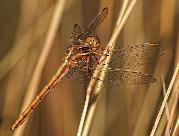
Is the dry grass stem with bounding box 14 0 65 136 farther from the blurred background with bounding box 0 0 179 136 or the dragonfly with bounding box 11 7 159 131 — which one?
the blurred background with bounding box 0 0 179 136

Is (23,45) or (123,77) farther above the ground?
(23,45)

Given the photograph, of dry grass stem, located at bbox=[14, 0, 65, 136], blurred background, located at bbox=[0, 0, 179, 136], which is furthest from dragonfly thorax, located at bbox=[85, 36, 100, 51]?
blurred background, located at bbox=[0, 0, 179, 136]

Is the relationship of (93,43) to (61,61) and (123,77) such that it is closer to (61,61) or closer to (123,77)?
(123,77)

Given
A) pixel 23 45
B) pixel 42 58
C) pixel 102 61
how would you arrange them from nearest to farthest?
pixel 102 61 < pixel 42 58 < pixel 23 45

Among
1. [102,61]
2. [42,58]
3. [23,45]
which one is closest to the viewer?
[102,61]

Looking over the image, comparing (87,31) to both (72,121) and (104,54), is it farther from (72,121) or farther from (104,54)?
(72,121)

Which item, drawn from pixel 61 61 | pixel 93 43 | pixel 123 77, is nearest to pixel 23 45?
pixel 61 61

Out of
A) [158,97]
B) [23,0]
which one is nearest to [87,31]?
[23,0]

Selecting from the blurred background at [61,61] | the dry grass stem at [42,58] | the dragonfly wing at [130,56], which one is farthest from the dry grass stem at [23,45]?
the dragonfly wing at [130,56]
